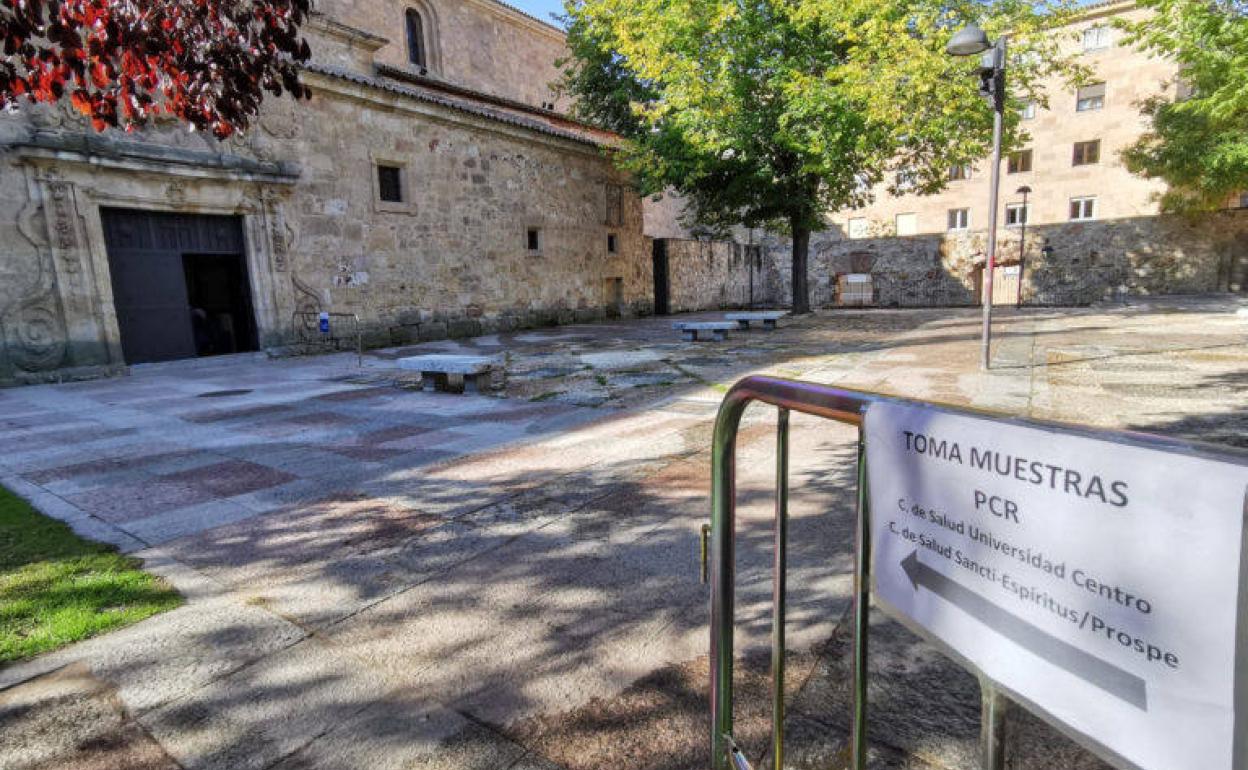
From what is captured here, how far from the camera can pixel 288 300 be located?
12.9 metres

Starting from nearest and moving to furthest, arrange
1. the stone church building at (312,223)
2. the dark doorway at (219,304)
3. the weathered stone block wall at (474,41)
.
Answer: the stone church building at (312,223)
the dark doorway at (219,304)
the weathered stone block wall at (474,41)

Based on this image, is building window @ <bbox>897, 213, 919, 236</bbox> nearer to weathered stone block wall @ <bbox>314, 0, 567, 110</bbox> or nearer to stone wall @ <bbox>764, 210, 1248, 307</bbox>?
stone wall @ <bbox>764, 210, 1248, 307</bbox>

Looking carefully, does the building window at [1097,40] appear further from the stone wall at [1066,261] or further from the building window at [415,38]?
the building window at [415,38]

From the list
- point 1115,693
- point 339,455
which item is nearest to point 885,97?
point 339,455

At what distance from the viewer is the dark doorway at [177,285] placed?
36.3 feet

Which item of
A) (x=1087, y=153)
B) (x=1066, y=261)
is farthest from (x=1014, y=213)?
(x=1066, y=261)

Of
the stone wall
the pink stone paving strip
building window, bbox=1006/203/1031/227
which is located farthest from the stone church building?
building window, bbox=1006/203/1031/227

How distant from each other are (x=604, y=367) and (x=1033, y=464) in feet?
30.5

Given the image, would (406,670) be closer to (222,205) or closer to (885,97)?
(222,205)

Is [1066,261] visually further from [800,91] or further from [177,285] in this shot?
[177,285]

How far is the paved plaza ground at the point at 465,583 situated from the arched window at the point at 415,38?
19674 millimetres

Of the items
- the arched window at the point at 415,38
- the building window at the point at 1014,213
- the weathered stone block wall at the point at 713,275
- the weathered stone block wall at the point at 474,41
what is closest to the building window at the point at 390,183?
the weathered stone block wall at the point at 474,41

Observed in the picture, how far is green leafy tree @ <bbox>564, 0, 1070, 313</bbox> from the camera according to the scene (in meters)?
13.0

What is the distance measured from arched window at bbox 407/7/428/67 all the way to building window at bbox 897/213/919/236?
78.1 ft
